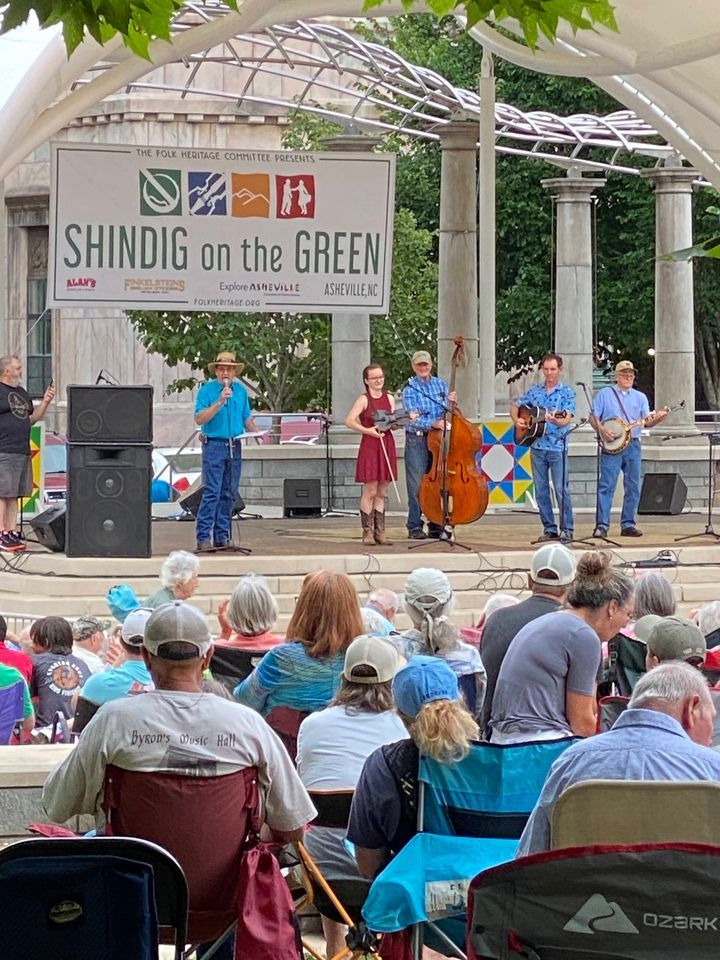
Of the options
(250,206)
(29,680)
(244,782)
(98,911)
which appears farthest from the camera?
(250,206)

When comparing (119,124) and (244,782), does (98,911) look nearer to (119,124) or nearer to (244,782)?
(244,782)

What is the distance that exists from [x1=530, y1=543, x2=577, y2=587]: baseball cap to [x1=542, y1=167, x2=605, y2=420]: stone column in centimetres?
1793

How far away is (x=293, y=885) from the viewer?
19.3 ft

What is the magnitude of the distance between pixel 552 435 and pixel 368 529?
174 cm

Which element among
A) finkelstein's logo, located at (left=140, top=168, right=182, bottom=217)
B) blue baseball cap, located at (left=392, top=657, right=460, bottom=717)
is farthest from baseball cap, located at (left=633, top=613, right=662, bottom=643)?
finkelstein's logo, located at (left=140, top=168, right=182, bottom=217)

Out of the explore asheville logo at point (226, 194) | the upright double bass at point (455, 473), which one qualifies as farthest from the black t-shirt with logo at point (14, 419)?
the upright double bass at point (455, 473)

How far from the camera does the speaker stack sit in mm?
14422

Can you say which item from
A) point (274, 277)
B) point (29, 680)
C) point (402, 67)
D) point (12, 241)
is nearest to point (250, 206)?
point (274, 277)

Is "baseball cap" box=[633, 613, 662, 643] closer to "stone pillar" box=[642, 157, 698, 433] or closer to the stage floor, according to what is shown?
the stage floor

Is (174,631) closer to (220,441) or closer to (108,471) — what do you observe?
(108,471)

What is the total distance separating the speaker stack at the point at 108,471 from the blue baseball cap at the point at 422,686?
9.36 m

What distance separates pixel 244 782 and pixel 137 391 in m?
9.75

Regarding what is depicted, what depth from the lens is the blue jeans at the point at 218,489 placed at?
14.8m

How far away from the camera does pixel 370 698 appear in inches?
228
